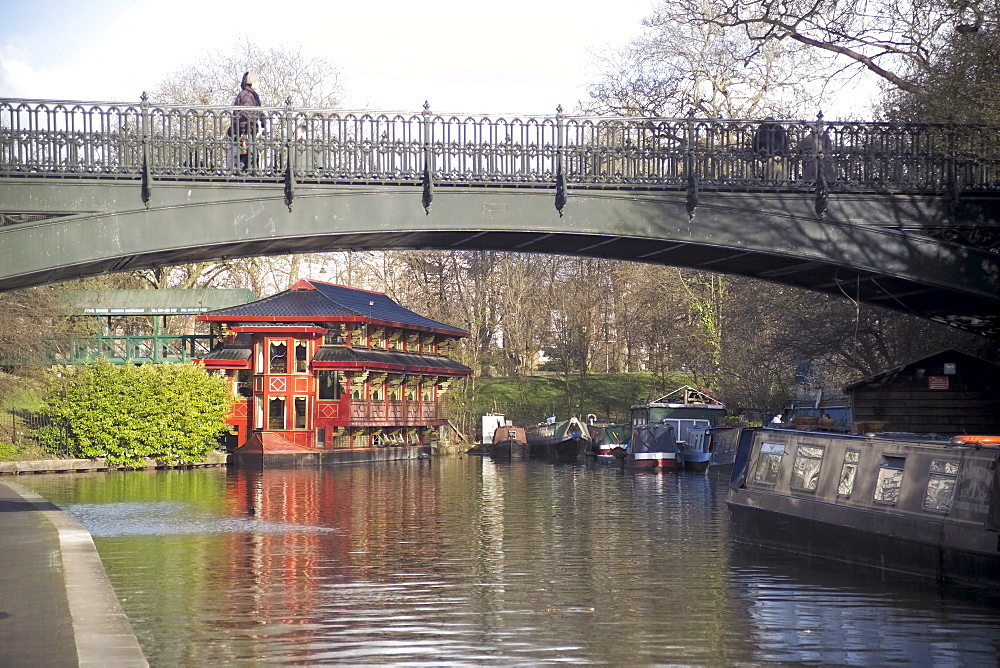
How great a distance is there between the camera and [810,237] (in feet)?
59.2

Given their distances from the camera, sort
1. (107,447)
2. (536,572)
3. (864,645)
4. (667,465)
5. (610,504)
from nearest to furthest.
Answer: (864,645)
(536,572)
(610,504)
(107,447)
(667,465)

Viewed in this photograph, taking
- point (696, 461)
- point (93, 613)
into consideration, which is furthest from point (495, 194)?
point (696, 461)

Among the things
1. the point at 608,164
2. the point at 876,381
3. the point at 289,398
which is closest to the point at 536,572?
the point at 608,164

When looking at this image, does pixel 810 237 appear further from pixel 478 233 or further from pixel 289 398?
pixel 289 398

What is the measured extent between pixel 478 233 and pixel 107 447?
24260mm

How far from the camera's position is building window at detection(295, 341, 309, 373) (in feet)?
147

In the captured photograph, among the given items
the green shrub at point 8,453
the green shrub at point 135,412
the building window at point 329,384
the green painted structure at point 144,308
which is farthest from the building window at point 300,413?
the green shrub at point 8,453

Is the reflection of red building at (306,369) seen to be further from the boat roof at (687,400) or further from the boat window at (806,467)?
the boat window at (806,467)

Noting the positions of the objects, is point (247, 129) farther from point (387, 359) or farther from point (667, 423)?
point (387, 359)

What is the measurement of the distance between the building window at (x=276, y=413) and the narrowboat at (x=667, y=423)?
42.8 ft

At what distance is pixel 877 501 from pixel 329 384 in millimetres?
32709

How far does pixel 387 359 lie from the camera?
48000 millimetres

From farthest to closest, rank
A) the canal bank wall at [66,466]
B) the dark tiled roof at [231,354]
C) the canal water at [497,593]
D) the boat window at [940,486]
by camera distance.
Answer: the dark tiled roof at [231,354] < the canal bank wall at [66,466] < the boat window at [940,486] < the canal water at [497,593]

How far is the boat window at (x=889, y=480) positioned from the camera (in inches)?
576
